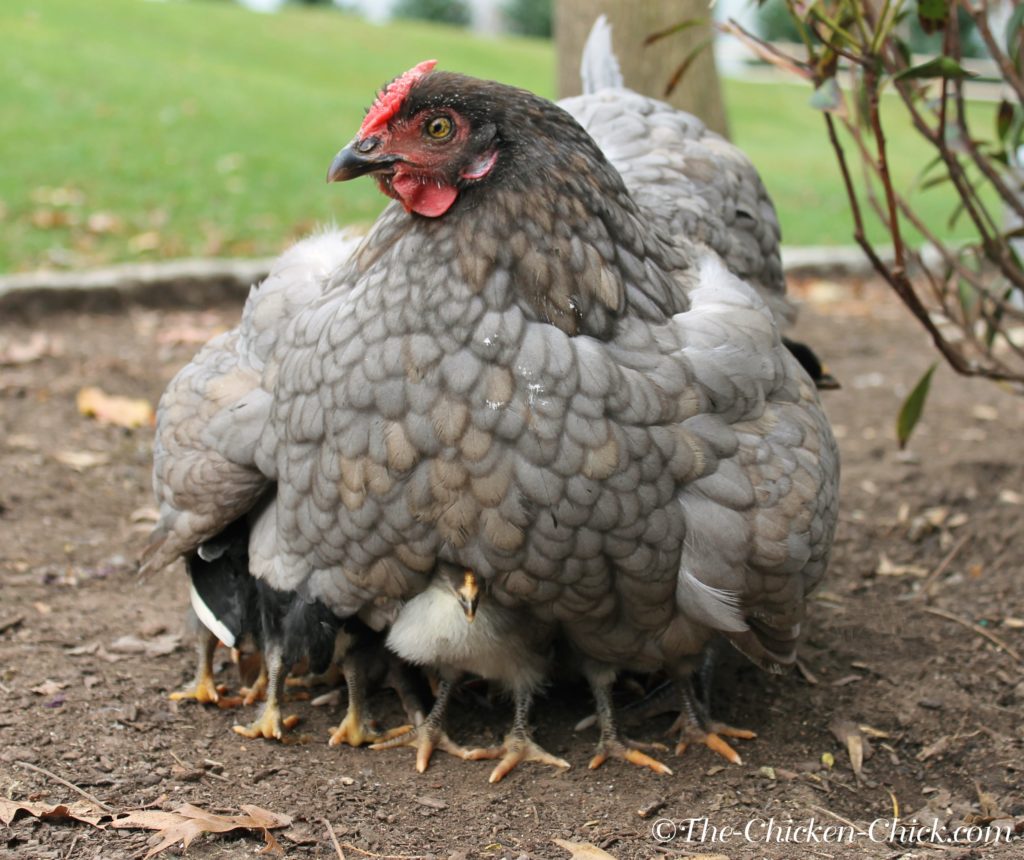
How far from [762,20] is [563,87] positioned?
1816cm

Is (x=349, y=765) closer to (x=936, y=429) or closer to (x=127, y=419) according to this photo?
(x=127, y=419)

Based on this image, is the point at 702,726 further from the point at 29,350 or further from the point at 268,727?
the point at 29,350

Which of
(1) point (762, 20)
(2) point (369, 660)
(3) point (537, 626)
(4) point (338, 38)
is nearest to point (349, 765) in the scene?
(2) point (369, 660)

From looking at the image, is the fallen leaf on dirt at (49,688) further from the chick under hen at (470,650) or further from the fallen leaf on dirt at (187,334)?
the fallen leaf on dirt at (187,334)

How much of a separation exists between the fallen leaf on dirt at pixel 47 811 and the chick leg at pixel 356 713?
686 mm

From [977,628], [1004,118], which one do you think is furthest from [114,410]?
[1004,118]

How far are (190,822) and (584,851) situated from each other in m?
0.84

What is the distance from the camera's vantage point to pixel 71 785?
2.77m

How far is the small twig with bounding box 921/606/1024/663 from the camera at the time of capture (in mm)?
3634

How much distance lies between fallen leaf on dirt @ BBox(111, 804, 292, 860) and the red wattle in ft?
4.50

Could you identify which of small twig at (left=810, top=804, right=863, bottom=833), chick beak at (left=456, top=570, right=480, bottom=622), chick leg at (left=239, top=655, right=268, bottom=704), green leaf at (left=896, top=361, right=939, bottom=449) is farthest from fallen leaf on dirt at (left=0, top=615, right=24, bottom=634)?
green leaf at (left=896, top=361, right=939, bottom=449)

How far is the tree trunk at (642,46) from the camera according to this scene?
5273 millimetres

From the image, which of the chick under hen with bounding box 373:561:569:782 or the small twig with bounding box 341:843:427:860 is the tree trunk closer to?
the chick under hen with bounding box 373:561:569:782

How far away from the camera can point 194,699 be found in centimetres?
332
